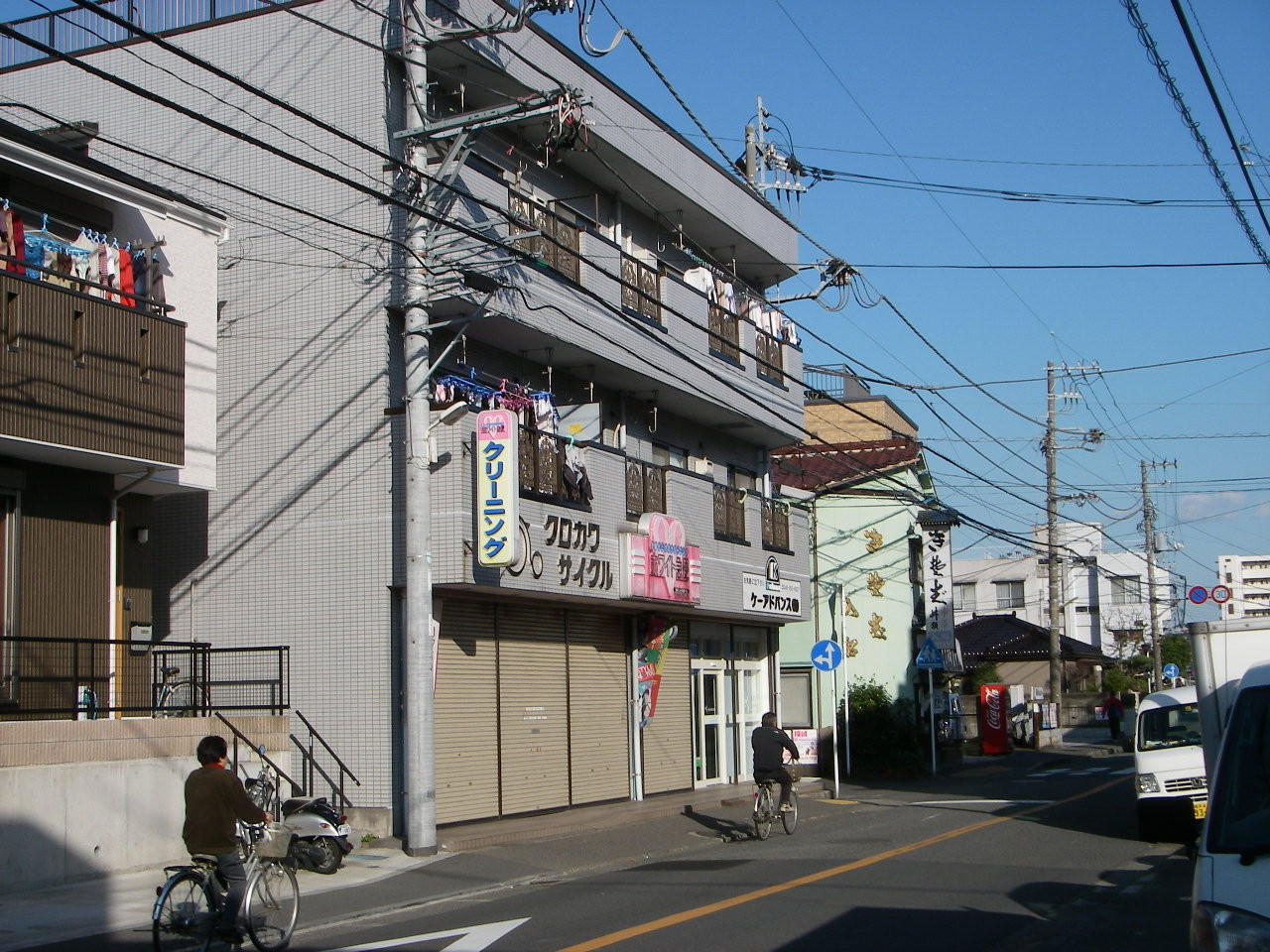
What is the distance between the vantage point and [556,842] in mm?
17703

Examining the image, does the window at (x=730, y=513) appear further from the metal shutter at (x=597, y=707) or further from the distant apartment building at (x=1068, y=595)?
the distant apartment building at (x=1068, y=595)

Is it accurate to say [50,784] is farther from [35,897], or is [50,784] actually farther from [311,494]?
[311,494]

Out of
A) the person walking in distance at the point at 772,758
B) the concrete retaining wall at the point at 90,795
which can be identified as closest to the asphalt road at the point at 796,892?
the person walking in distance at the point at 772,758

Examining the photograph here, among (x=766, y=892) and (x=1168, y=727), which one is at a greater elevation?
(x=1168, y=727)

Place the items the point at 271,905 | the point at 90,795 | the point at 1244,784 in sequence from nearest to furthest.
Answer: the point at 1244,784 → the point at 271,905 → the point at 90,795

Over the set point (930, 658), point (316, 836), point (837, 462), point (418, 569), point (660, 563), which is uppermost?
point (837, 462)

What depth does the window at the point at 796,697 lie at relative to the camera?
31656 mm

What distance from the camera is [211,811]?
31.8 feet

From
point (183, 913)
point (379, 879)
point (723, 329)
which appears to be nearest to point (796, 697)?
point (723, 329)

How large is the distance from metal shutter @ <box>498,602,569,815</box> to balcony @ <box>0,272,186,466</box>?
5841 mm

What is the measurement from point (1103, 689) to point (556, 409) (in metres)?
53.4

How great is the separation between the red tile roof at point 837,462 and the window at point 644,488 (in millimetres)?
9951

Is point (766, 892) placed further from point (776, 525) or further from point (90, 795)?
point (776, 525)

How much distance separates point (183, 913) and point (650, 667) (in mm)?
14419
